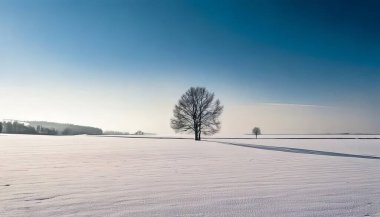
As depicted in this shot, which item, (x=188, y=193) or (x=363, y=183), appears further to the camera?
(x=363, y=183)

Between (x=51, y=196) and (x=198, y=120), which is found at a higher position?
(x=198, y=120)

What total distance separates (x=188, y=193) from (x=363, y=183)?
487 cm

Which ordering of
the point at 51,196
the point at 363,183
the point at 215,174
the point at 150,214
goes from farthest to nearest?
the point at 215,174 < the point at 363,183 < the point at 51,196 < the point at 150,214

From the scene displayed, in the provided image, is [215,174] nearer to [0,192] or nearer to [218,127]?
[0,192]

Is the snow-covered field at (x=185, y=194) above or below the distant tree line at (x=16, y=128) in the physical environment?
below

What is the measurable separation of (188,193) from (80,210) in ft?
7.39

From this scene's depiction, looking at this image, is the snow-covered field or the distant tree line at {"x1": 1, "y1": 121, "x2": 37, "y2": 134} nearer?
the snow-covered field

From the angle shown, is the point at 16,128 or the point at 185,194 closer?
the point at 185,194

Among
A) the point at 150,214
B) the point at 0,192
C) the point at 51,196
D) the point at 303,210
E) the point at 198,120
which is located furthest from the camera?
the point at 198,120

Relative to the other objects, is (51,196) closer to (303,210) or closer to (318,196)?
(303,210)

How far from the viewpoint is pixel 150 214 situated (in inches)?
189

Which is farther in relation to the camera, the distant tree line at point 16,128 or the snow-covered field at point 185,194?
the distant tree line at point 16,128

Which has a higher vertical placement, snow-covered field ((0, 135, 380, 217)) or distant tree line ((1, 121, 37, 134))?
distant tree line ((1, 121, 37, 134))

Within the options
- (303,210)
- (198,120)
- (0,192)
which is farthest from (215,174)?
(198,120)
